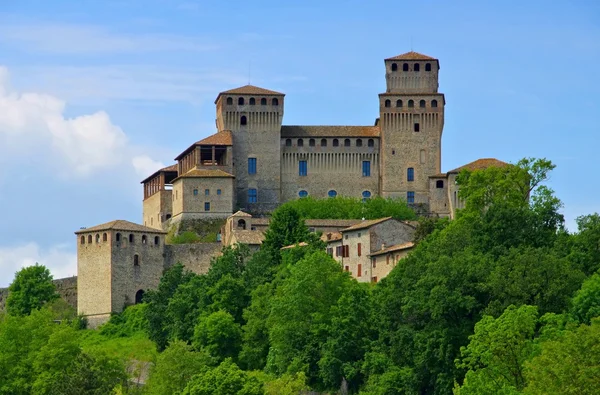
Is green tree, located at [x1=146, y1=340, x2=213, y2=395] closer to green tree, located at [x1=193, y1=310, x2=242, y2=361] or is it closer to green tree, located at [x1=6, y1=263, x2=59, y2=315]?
green tree, located at [x1=193, y1=310, x2=242, y2=361]

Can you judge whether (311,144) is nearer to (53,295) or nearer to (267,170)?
(267,170)

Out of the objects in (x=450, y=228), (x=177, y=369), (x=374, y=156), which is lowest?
Answer: (x=177, y=369)

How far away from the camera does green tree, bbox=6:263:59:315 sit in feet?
370

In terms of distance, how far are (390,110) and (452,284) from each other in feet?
154

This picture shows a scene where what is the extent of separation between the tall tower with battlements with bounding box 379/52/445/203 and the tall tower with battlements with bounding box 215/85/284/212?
756 cm

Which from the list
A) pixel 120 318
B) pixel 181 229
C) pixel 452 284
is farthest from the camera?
pixel 181 229

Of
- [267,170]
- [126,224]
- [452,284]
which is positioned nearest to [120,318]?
[126,224]

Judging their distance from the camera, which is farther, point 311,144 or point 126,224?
point 311,144

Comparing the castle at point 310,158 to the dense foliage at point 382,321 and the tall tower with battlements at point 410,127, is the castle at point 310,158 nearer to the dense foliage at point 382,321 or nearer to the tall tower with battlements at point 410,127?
the tall tower with battlements at point 410,127

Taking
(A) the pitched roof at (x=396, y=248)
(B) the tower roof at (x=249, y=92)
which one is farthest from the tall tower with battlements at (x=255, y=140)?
(A) the pitched roof at (x=396, y=248)

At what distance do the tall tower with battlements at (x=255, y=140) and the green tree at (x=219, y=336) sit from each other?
98.5 ft

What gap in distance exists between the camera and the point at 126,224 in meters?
110

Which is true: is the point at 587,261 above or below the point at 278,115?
below

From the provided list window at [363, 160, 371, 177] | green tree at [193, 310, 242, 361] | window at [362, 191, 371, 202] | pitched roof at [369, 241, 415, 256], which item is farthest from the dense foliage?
window at [363, 160, 371, 177]
